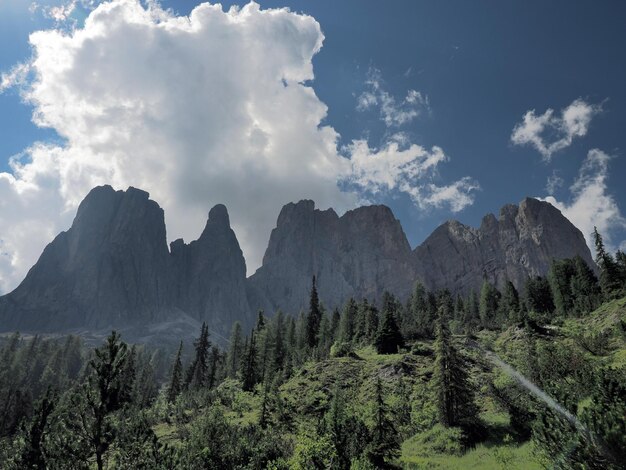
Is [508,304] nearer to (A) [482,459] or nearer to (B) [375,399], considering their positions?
(B) [375,399]

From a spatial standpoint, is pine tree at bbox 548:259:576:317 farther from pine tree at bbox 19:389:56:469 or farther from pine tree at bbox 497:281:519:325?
pine tree at bbox 19:389:56:469

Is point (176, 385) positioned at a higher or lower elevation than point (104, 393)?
higher

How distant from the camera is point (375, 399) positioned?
3925 centimetres

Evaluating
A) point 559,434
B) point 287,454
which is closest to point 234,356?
point 287,454

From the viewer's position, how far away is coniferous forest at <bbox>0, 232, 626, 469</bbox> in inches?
742

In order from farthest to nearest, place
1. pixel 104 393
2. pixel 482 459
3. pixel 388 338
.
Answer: pixel 388 338 → pixel 482 459 → pixel 104 393

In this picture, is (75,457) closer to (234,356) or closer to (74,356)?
(234,356)

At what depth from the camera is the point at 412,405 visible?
133 feet

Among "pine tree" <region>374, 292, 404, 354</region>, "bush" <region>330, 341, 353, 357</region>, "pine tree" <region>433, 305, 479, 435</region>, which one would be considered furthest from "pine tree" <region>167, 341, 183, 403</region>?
"pine tree" <region>433, 305, 479, 435</region>

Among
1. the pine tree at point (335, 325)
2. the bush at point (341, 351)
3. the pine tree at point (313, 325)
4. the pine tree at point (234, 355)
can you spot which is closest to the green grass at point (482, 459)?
the bush at point (341, 351)

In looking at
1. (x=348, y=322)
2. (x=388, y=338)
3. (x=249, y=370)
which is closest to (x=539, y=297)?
(x=348, y=322)

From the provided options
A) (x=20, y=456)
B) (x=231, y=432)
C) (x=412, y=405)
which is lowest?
(x=20, y=456)

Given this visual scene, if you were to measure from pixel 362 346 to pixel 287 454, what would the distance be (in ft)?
159

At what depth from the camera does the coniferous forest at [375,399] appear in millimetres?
18844
